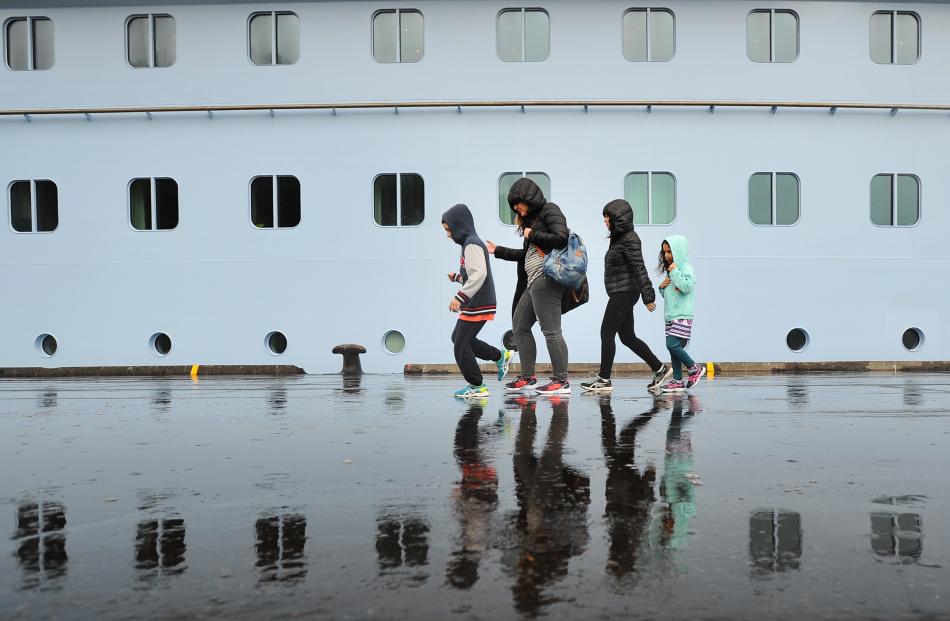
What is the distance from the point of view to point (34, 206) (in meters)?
16.9

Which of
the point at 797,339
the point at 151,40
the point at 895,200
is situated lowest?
the point at 797,339

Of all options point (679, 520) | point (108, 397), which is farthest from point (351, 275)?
point (679, 520)

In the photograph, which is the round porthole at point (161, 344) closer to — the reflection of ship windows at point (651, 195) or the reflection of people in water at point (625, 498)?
the reflection of ship windows at point (651, 195)

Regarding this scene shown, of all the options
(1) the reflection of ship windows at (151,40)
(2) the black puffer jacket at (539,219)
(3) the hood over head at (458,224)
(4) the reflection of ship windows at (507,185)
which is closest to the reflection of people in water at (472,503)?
(2) the black puffer jacket at (539,219)

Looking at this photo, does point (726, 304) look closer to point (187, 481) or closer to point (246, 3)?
point (246, 3)

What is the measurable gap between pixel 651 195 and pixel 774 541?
12.7 meters

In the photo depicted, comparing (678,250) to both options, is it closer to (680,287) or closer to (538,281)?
(680,287)

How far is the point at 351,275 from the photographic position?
16.0 m

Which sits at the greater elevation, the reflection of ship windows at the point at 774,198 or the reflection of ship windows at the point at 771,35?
the reflection of ship windows at the point at 771,35

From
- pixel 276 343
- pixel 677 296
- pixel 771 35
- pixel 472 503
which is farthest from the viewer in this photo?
pixel 771 35

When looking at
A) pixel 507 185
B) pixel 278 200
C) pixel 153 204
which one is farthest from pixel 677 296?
pixel 153 204

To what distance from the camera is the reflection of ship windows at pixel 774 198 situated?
16.2 m

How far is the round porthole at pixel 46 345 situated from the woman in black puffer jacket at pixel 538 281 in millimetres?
9304

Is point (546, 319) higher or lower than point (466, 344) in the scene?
higher
